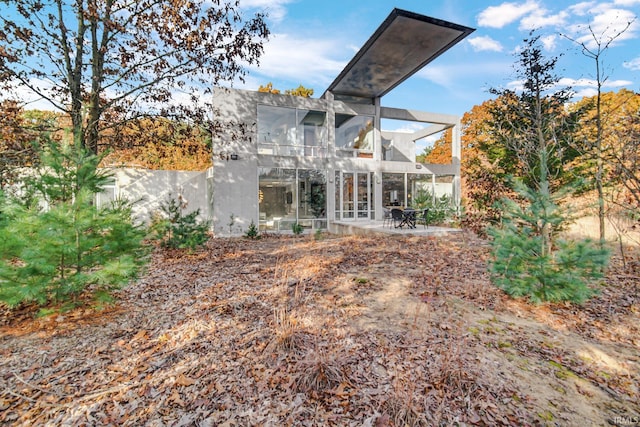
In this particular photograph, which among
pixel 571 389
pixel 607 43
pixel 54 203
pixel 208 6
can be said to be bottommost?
pixel 571 389

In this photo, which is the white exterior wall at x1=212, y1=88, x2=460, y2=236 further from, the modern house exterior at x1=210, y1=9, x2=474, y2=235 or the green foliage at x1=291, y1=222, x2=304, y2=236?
the green foliage at x1=291, y1=222, x2=304, y2=236

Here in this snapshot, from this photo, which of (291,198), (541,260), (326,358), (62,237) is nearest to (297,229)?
(291,198)

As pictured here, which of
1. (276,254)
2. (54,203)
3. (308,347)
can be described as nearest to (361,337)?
(308,347)

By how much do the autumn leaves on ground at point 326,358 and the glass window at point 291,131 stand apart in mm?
8795

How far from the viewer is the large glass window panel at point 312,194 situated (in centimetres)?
1330

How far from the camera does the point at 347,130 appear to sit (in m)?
14.7

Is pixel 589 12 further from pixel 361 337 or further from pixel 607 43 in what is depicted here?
pixel 361 337

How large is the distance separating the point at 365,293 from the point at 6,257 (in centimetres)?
456

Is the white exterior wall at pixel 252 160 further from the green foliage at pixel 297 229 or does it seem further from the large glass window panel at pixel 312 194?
the green foliage at pixel 297 229

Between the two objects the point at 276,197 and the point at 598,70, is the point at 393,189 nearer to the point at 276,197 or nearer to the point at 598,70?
the point at 276,197

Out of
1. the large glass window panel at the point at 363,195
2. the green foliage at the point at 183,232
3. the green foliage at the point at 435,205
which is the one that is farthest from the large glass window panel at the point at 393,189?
the green foliage at the point at 183,232

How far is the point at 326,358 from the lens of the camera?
2861mm

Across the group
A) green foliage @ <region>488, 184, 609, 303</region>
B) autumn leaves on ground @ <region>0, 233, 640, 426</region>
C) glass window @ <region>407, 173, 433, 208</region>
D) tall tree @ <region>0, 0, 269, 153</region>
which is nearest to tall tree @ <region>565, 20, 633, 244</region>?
autumn leaves on ground @ <region>0, 233, 640, 426</region>

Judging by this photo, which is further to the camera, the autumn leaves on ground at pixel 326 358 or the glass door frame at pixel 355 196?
the glass door frame at pixel 355 196
